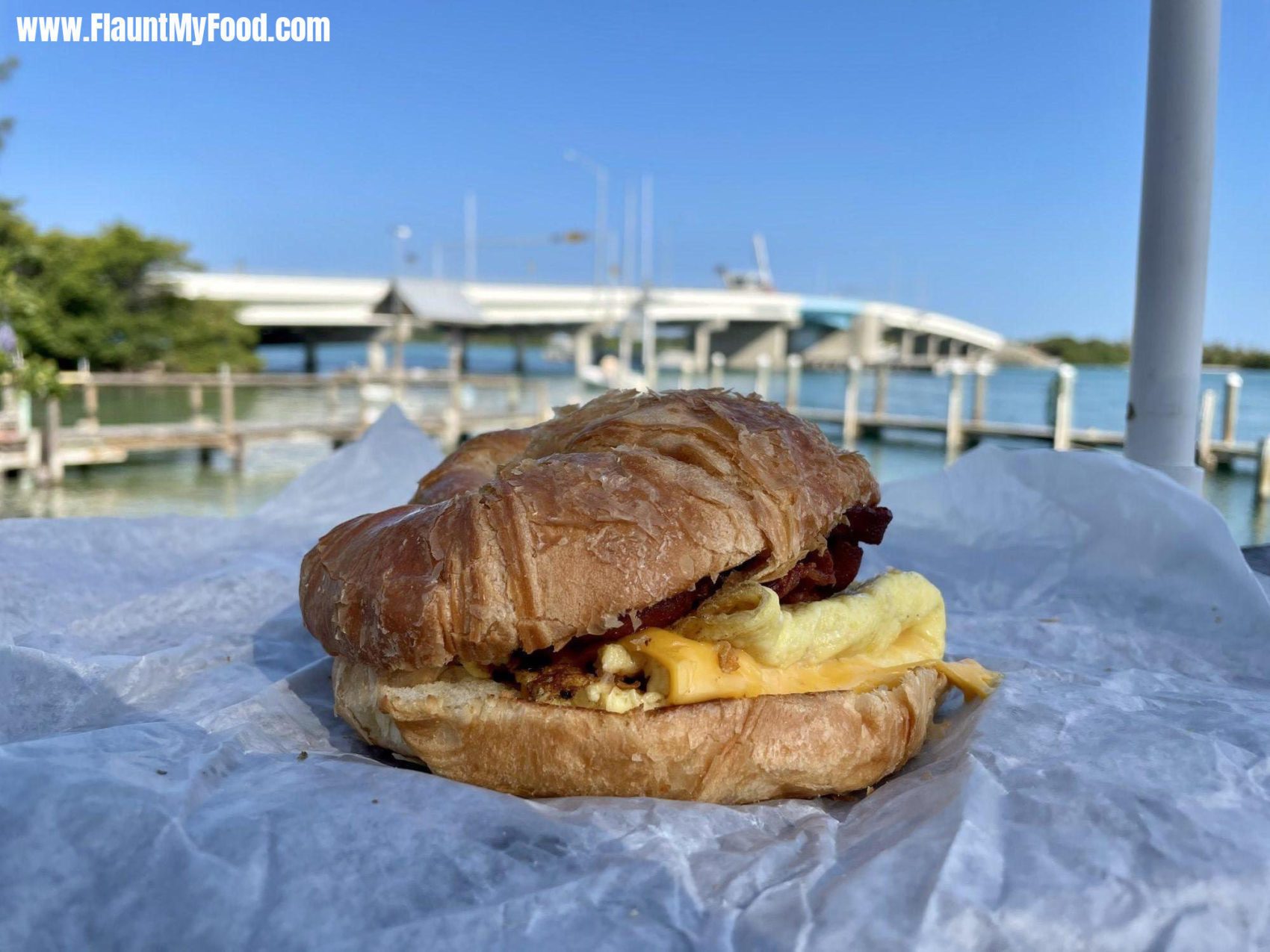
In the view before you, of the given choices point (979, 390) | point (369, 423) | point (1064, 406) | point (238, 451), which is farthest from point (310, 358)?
point (1064, 406)

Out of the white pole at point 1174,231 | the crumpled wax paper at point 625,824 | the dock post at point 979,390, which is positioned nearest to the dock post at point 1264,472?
the dock post at point 979,390

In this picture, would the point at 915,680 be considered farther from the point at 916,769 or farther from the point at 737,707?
the point at 737,707

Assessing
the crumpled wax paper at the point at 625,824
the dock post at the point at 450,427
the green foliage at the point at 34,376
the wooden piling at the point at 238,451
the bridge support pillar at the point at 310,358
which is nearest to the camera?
the crumpled wax paper at the point at 625,824

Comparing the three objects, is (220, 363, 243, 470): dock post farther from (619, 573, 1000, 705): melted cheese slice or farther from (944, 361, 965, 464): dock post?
(619, 573, 1000, 705): melted cheese slice

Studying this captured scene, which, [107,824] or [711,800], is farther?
[711,800]

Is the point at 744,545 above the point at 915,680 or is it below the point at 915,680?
above

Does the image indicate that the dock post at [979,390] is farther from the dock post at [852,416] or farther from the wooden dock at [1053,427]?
the dock post at [852,416]

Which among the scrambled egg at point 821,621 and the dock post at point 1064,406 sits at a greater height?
the scrambled egg at point 821,621

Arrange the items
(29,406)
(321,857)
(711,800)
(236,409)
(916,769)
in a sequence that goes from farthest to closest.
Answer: (236,409), (29,406), (916,769), (711,800), (321,857)

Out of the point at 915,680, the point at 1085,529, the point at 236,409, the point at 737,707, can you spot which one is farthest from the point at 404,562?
the point at 236,409
